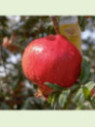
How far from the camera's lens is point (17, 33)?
9.06ft

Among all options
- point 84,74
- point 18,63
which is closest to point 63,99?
point 84,74

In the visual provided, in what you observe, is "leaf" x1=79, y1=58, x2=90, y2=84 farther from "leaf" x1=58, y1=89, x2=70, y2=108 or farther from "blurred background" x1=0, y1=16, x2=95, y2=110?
"blurred background" x1=0, y1=16, x2=95, y2=110

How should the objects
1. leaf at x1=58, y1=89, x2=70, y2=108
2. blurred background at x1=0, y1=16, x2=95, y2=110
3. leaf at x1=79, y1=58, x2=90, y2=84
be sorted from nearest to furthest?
leaf at x1=58, y1=89, x2=70, y2=108, leaf at x1=79, y1=58, x2=90, y2=84, blurred background at x1=0, y1=16, x2=95, y2=110

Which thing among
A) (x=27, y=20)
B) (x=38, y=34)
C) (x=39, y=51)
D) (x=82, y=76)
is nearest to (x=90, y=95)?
(x=82, y=76)

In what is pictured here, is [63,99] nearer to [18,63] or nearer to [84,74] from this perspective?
[84,74]

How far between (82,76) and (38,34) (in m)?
1.38

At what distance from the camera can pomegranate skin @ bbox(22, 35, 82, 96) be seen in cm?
118

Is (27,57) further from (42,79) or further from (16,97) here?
(16,97)

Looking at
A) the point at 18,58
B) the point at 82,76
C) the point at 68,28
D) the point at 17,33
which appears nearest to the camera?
the point at 82,76

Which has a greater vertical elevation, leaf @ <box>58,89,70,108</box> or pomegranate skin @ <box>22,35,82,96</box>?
pomegranate skin @ <box>22,35,82,96</box>

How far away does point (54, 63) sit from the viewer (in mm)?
1174

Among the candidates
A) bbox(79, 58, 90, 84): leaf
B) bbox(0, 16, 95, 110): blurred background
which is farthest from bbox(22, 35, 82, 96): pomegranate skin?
bbox(0, 16, 95, 110): blurred background

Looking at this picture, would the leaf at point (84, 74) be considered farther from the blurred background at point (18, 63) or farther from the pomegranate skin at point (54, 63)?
the blurred background at point (18, 63)

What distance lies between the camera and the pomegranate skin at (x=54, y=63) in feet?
3.87
